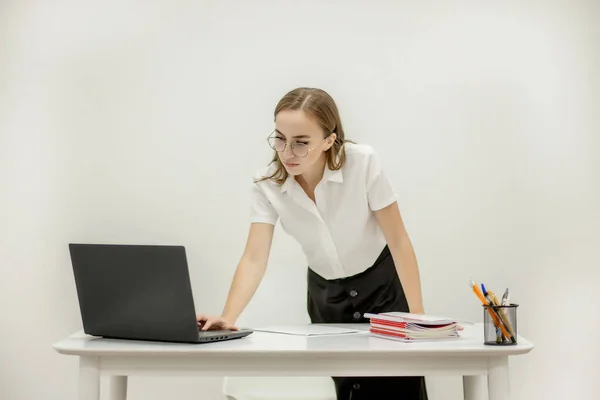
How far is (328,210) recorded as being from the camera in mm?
2381

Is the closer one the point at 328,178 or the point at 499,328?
the point at 499,328

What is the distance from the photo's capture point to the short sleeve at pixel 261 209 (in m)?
2.36

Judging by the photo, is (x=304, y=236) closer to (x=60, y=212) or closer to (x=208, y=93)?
(x=208, y=93)

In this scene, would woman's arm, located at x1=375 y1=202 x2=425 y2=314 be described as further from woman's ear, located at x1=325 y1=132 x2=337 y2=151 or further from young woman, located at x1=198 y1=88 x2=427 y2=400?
woman's ear, located at x1=325 y1=132 x2=337 y2=151

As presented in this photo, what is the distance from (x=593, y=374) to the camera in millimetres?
3316

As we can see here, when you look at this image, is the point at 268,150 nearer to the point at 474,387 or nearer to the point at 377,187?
the point at 377,187

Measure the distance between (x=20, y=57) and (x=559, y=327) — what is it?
8.90 feet

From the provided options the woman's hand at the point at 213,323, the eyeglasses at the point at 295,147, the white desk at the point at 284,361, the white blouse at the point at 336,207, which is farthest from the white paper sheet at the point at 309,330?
the eyeglasses at the point at 295,147

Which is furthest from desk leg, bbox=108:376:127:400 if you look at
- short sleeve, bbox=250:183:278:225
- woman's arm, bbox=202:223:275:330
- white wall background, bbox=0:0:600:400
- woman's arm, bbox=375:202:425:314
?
white wall background, bbox=0:0:600:400

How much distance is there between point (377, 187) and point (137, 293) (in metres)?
0.89

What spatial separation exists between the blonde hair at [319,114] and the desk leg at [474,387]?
741 mm

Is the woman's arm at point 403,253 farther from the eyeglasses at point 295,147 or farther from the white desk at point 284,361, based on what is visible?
→ the white desk at point 284,361

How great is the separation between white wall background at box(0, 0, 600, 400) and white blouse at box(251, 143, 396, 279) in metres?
0.91

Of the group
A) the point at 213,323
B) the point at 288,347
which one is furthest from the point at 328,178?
the point at 288,347
